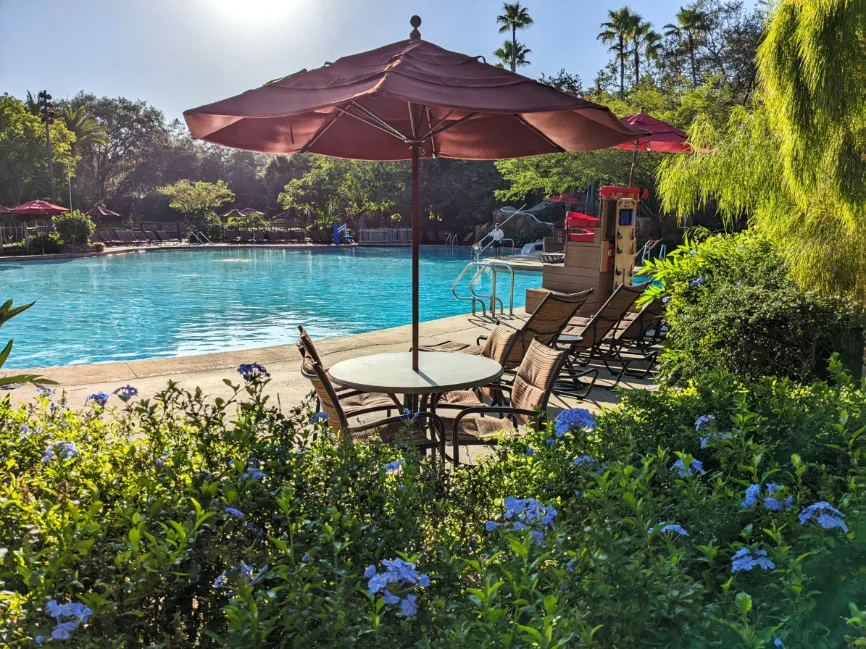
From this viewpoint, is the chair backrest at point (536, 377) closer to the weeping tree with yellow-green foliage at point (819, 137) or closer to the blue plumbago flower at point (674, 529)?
the blue plumbago flower at point (674, 529)

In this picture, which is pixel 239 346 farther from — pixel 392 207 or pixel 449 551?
pixel 392 207

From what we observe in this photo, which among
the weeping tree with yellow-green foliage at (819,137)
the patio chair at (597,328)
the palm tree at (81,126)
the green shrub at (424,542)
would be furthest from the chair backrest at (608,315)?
the palm tree at (81,126)

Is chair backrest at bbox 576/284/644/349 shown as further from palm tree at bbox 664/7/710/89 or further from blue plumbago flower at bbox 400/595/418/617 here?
palm tree at bbox 664/7/710/89

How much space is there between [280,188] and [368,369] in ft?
141

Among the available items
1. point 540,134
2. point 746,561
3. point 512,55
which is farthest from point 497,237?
point 746,561

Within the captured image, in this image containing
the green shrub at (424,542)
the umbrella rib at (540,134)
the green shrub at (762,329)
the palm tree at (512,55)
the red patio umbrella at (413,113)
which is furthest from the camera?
the palm tree at (512,55)

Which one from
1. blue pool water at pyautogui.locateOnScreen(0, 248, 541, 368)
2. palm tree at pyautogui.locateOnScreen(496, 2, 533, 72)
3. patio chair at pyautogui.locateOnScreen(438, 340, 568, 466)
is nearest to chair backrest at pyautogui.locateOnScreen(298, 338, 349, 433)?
patio chair at pyautogui.locateOnScreen(438, 340, 568, 466)

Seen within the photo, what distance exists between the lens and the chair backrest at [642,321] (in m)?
6.35

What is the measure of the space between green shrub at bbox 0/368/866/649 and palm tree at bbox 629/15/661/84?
36.8 m

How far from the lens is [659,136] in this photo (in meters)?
9.16

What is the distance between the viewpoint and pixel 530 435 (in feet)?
7.81

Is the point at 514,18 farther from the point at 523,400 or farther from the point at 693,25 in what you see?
the point at 523,400

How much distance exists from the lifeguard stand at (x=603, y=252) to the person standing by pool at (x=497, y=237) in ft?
50.2

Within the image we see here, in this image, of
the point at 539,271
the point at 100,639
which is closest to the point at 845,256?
the point at 100,639
